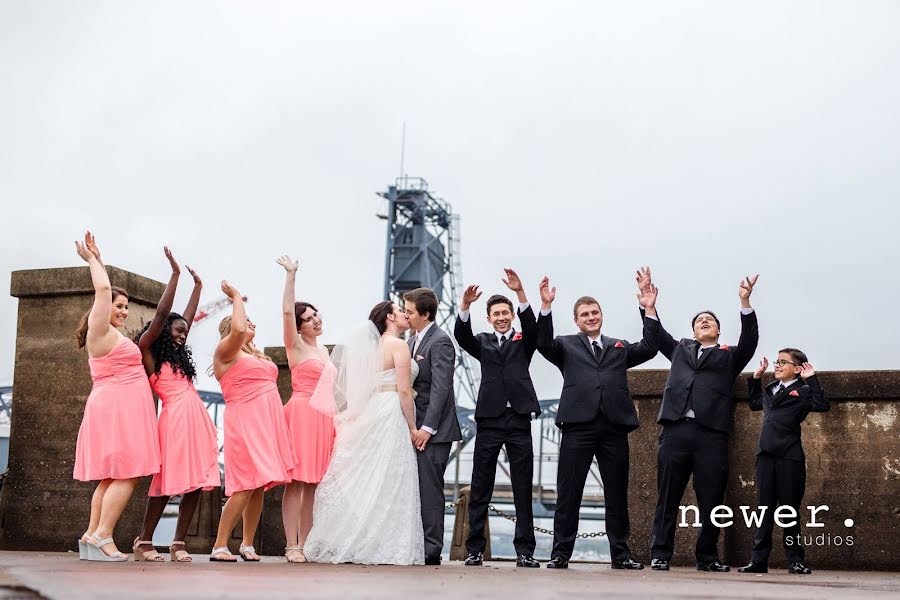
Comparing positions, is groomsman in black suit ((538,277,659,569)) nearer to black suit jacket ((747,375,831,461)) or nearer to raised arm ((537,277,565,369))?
raised arm ((537,277,565,369))

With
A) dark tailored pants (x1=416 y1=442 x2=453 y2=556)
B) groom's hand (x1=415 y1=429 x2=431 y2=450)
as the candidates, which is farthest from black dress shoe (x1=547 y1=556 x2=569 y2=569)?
groom's hand (x1=415 y1=429 x2=431 y2=450)

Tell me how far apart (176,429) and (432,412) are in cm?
161

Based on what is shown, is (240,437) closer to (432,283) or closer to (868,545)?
(868,545)

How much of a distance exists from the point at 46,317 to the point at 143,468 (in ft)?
7.99

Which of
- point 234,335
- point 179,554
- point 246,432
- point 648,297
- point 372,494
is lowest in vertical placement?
point 179,554

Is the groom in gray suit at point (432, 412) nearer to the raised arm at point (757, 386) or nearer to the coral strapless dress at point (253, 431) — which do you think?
the coral strapless dress at point (253, 431)

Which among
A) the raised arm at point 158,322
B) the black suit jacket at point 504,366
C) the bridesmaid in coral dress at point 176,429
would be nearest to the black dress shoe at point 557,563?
the black suit jacket at point 504,366

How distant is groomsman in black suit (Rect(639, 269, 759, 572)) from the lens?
259 inches

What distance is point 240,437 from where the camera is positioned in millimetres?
6508

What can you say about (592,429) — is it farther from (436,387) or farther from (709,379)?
(436,387)

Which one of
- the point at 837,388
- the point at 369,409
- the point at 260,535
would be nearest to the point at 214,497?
the point at 260,535

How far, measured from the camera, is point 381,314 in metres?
6.84

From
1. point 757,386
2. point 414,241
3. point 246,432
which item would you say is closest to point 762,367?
point 757,386

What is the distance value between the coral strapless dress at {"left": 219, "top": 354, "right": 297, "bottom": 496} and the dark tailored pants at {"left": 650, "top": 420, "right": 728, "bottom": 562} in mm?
2393
